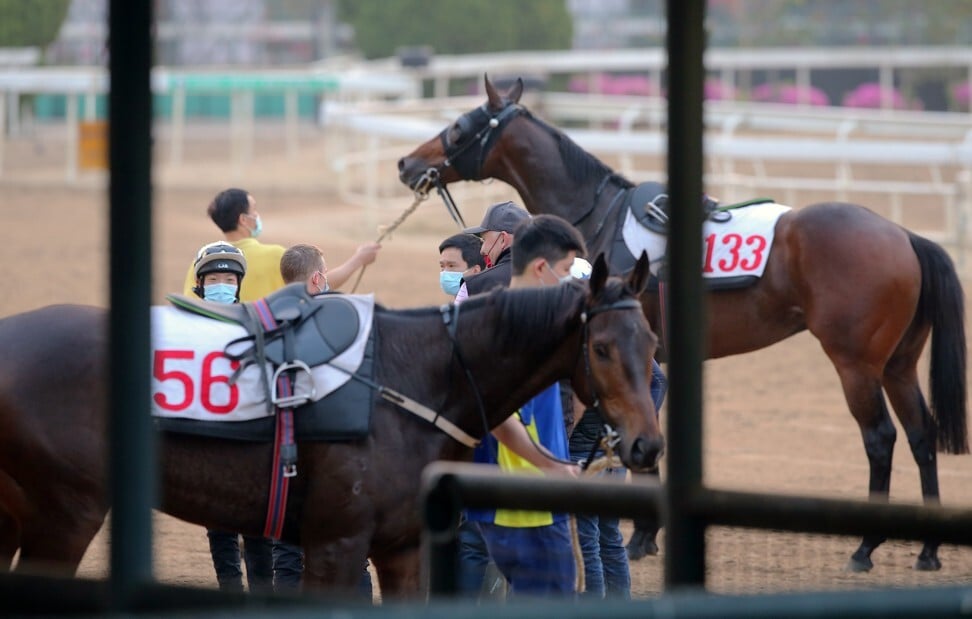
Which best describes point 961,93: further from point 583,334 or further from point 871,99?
point 583,334

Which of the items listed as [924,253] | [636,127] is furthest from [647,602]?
[636,127]

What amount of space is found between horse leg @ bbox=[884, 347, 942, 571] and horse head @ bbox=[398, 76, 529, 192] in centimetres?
222

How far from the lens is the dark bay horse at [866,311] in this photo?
6242 mm

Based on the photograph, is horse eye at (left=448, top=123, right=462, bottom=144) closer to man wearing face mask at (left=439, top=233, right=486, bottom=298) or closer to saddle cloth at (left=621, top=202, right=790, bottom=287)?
saddle cloth at (left=621, top=202, right=790, bottom=287)

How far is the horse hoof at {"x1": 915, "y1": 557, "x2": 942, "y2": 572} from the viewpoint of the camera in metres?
5.69

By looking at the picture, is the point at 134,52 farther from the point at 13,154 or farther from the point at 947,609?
the point at 13,154

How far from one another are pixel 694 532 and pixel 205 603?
53cm

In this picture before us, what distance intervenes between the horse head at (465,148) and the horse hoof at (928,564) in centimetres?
280

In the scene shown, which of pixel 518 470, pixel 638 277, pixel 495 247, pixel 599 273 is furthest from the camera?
pixel 495 247

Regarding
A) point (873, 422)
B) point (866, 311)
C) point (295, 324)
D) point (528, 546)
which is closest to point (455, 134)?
point (866, 311)

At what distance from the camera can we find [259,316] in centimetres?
379

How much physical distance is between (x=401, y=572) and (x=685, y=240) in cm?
259

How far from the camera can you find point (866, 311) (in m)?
6.26

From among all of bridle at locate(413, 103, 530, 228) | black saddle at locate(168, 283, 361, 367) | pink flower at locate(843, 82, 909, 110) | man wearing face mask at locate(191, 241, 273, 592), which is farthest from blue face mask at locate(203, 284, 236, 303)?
pink flower at locate(843, 82, 909, 110)
